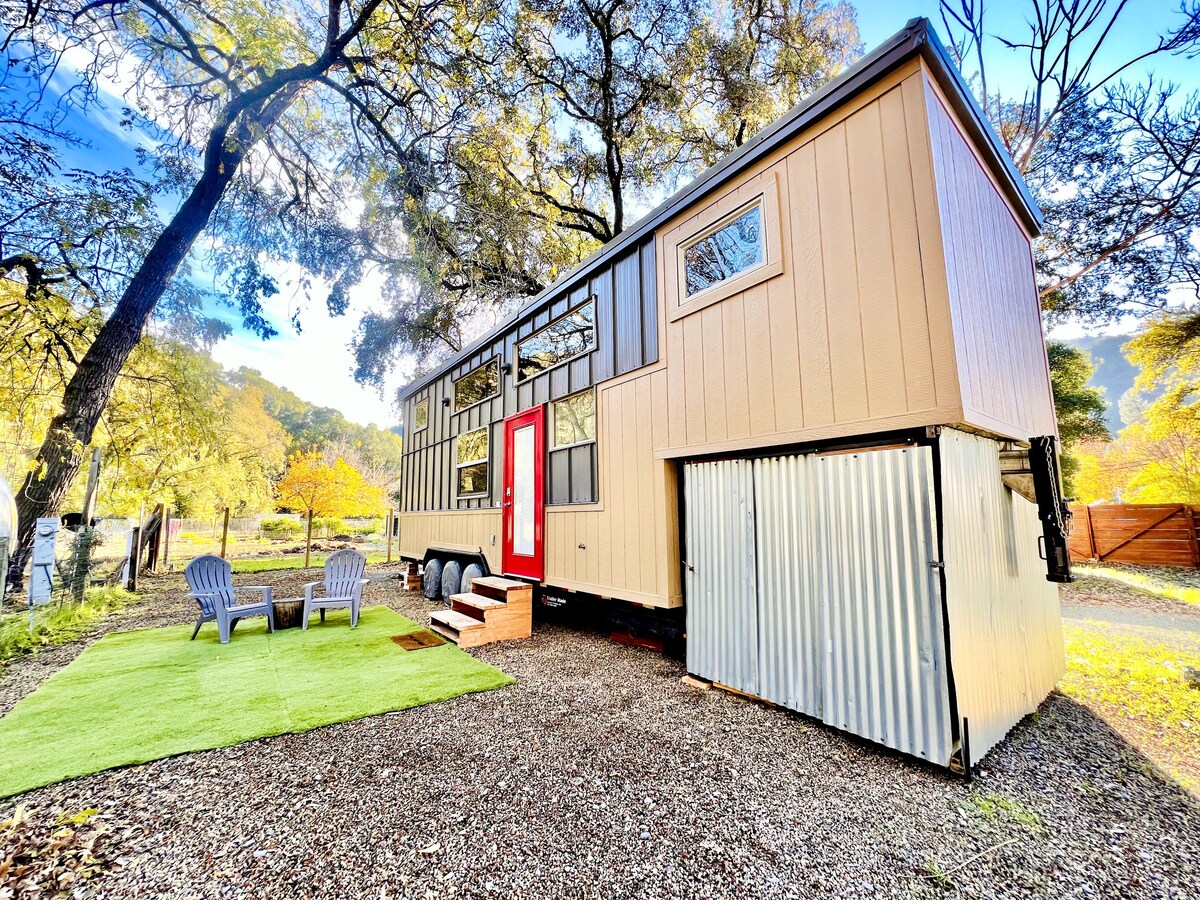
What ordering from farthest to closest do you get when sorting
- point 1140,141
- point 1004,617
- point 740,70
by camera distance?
1. point 740,70
2. point 1140,141
3. point 1004,617

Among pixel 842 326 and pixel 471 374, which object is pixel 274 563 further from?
pixel 842 326

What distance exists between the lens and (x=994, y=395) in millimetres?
3295

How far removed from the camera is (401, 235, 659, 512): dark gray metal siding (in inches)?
199

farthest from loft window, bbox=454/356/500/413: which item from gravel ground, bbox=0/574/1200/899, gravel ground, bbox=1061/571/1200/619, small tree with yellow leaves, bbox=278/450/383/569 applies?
gravel ground, bbox=1061/571/1200/619

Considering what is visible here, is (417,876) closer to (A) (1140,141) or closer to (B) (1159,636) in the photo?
(B) (1159,636)

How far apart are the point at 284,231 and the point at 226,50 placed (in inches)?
91.2

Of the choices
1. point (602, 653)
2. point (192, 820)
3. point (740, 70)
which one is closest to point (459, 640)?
point (602, 653)

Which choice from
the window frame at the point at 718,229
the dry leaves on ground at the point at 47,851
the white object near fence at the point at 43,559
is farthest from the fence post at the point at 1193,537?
the white object near fence at the point at 43,559

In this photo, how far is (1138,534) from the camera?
32.4ft

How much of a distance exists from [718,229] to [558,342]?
2.74m

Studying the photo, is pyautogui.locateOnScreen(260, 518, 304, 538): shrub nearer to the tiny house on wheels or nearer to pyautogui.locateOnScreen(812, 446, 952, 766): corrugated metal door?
the tiny house on wheels

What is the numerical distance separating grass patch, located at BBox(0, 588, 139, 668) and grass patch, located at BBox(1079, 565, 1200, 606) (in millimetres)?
15406

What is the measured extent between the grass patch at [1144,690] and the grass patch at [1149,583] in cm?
309

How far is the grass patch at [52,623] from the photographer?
496 centimetres
